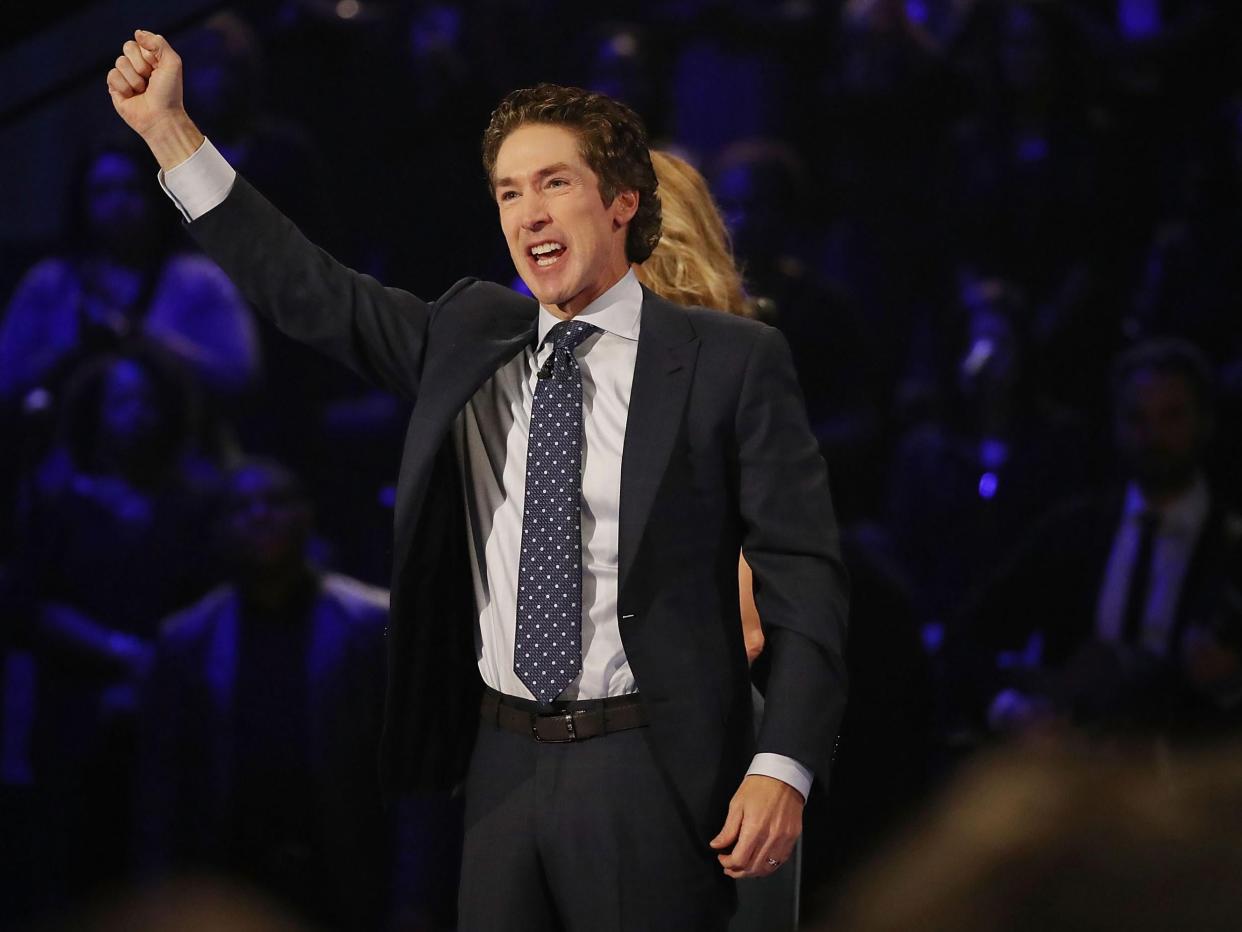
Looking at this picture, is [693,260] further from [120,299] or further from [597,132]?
[120,299]

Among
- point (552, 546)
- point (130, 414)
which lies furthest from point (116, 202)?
point (552, 546)

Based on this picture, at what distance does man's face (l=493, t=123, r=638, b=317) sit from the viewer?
1.52 m

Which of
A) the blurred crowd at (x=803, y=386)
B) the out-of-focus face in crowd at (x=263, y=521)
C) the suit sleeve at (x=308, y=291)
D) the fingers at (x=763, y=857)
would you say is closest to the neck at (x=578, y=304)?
the suit sleeve at (x=308, y=291)

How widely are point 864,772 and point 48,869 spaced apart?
193 centimetres

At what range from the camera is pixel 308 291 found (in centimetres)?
150

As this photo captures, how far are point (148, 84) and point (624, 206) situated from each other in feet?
1.65

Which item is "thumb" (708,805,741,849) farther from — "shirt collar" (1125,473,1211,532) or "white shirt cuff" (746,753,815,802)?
"shirt collar" (1125,473,1211,532)

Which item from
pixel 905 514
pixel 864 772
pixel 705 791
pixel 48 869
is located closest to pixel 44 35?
pixel 48 869

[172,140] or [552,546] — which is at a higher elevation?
[172,140]

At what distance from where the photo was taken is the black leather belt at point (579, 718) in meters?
1.45

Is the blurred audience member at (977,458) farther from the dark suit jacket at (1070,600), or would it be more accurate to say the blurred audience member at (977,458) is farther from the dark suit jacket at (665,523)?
the dark suit jacket at (665,523)

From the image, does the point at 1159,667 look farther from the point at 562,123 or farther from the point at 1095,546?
the point at 562,123

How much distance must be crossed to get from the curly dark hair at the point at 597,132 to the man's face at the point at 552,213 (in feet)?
0.04

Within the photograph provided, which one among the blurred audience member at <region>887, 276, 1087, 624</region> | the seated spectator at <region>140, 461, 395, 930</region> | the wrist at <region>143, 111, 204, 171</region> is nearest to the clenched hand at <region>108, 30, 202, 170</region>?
the wrist at <region>143, 111, 204, 171</region>
